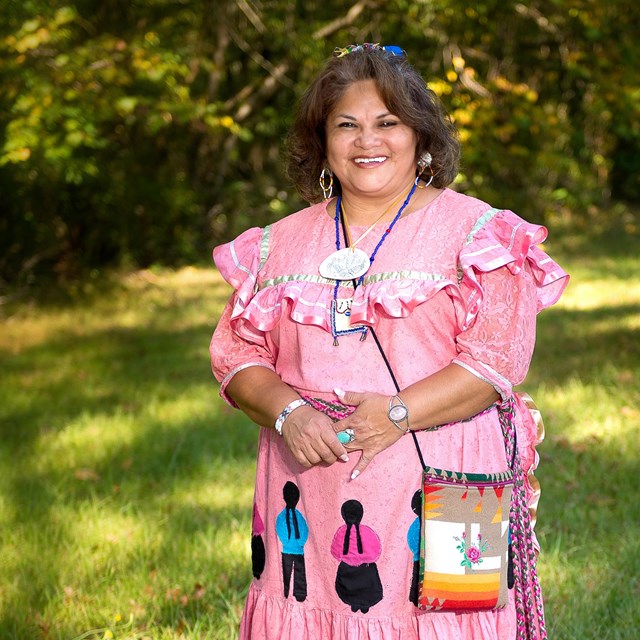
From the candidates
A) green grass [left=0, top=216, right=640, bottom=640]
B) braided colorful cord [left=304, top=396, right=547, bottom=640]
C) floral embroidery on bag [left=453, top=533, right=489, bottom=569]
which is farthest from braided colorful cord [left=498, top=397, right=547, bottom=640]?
green grass [left=0, top=216, right=640, bottom=640]

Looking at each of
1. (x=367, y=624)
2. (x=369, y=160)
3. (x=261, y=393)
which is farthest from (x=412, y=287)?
(x=367, y=624)

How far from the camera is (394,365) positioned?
2.58 meters

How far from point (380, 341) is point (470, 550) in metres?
0.54

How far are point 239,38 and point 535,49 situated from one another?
3.86 metres

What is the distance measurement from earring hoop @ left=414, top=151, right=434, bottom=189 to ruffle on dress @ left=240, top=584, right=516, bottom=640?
3.46 ft

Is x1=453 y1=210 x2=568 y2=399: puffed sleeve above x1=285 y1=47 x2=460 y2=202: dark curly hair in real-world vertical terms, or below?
below

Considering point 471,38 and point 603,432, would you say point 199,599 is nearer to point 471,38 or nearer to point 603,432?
point 603,432

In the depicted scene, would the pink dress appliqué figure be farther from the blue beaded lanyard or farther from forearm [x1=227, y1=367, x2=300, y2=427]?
the blue beaded lanyard

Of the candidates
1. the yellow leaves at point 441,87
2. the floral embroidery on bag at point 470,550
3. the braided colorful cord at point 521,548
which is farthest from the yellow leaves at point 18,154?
the floral embroidery on bag at point 470,550

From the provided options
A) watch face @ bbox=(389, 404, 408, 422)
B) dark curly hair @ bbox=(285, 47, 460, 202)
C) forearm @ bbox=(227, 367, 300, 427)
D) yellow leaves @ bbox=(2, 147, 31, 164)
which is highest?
yellow leaves @ bbox=(2, 147, 31, 164)

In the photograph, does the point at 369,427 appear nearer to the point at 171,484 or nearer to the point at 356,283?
the point at 356,283

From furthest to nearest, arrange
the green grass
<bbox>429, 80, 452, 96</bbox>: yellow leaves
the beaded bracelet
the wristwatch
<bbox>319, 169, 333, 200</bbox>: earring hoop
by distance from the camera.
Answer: <bbox>429, 80, 452, 96</bbox>: yellow leaves < the green grass < <bbox>319, 169, 333, 200</bbox>: earring hoop < the beaded bracelet < the wristwatch

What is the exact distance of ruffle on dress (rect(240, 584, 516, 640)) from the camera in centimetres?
256

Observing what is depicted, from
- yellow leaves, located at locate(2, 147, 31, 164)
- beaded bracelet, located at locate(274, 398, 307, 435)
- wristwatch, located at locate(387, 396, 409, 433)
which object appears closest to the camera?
wristwatch, located at locate(387, 396, 409, 433)
